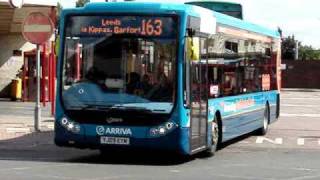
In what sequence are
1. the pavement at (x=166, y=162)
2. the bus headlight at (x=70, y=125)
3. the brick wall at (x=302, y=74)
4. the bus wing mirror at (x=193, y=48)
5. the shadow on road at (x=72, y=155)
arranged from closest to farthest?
1. the pavement at (x=166, y=162)
2. the bus wing mirror at (x=193, y=48)
3. the bus headlight at (x=70, y=125)
4. the shadow on road at (x=72, y=155)
5. the brick wall at (x=302, y=74)

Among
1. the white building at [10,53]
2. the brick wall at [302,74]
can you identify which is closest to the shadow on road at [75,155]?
the white building at [10,53]

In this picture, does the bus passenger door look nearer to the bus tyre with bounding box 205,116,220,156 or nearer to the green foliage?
the bus tyre with bounding box 205,116,220,156

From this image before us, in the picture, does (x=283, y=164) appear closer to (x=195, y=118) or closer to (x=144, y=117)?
(x=195, y=118)

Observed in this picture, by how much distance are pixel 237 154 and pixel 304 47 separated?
114210 millimetres

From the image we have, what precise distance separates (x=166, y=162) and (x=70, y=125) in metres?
2.00

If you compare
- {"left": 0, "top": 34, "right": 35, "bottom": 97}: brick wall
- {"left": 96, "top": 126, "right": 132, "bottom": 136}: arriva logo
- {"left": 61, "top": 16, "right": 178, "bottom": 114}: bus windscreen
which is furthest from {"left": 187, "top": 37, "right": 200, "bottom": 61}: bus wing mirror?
{"left": 0, "top": 34, "right": 35, "bottom": 97}: brick wall

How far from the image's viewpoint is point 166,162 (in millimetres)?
14281

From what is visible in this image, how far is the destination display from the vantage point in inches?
524

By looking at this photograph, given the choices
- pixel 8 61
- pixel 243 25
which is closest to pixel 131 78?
pixel 243 25

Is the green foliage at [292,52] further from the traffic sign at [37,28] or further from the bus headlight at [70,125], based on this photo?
the bus headlight at [70,125]

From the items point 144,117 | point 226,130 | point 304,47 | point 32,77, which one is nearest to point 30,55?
point 32,77

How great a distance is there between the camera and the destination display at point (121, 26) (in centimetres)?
1331

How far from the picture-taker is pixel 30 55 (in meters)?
32.1

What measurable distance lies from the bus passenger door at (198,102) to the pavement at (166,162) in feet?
1.45
